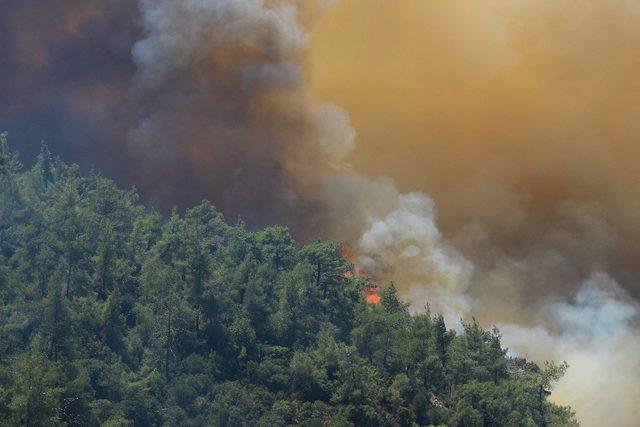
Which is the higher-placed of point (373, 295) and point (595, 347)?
point (373, 295)

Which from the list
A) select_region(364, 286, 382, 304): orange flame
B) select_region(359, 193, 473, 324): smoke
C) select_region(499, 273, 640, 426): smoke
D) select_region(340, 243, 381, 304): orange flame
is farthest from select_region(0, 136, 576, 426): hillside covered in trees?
select_region(359, 193, 473, 324): smoke

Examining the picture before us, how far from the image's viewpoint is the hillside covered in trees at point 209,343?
5700 centimetres

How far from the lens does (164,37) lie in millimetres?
88812

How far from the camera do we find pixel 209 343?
6228 centimetres

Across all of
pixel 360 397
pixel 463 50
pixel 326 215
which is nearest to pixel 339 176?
pixel 326 215

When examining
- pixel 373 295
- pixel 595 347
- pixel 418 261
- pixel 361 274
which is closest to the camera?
pixel 595 347

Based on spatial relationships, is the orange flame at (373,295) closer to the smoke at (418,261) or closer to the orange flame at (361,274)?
the orange flame at (361,274)

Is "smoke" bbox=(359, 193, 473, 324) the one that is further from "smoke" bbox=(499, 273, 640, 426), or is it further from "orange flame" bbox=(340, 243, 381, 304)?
"smoke" bbox=(499, 273, 640, 426)

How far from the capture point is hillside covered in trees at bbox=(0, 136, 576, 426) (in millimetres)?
57000

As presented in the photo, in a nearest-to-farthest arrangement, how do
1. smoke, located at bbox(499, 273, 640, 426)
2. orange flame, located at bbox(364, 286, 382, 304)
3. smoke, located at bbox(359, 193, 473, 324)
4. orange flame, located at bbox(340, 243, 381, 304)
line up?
smoke, located at bbox(499, 273, 640, 426), orange flame, located at bbox(340, 243, 381, 304), orange flame, located at bbox(364, 286, 382, 304), smoke, located at bbox(359, 193, 473, 324)

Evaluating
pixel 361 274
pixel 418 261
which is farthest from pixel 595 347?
pixel 361 274

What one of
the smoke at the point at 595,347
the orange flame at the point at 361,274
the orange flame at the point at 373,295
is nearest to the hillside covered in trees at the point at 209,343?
the smoke at the point at 595,347

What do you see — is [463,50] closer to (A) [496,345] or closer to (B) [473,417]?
(A) [496,345]

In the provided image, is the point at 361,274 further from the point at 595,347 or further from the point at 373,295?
the point at 595,347
